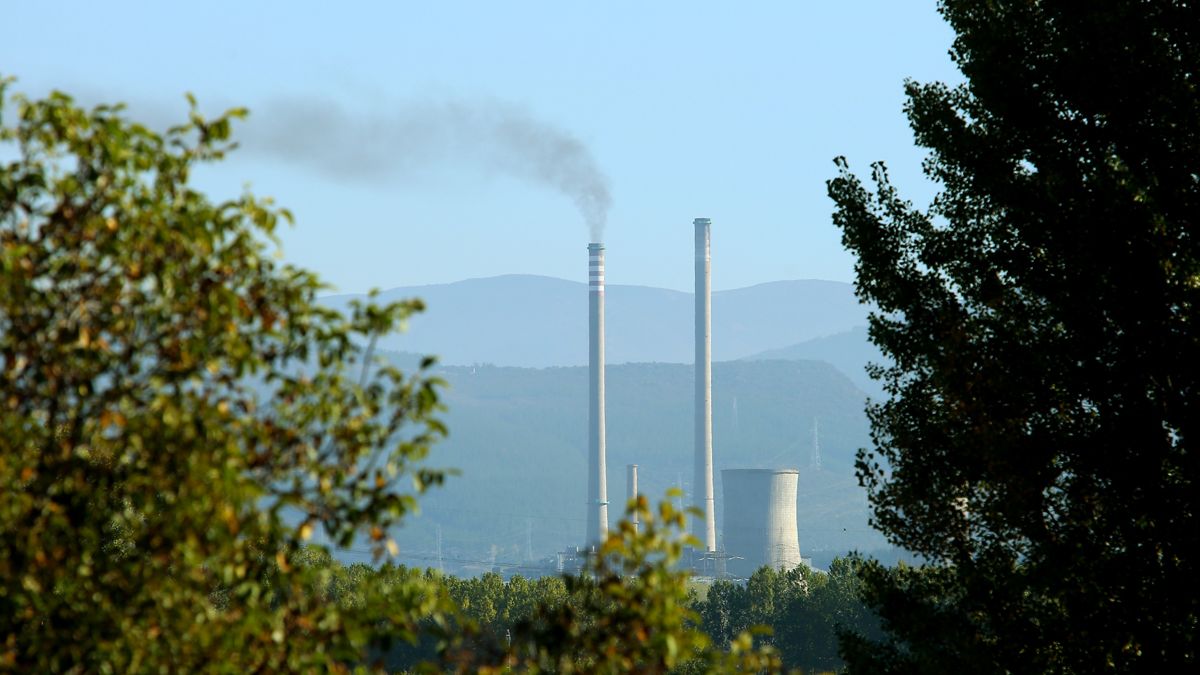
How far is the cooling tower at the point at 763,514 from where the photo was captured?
448 feet

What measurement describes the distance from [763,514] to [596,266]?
28563 mm

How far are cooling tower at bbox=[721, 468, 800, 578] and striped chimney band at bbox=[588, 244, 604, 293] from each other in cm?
2150

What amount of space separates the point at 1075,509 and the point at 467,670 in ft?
33.3

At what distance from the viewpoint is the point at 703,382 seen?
14825 centimetres

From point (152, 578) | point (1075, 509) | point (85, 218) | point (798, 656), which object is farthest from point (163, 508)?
point (798, 656)

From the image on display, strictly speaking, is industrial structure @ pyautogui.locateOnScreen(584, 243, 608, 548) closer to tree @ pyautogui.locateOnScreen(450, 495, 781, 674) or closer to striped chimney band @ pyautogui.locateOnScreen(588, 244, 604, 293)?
striped chimney band @ pyautogui.locateOnScreen(588, 244, 604, 293)

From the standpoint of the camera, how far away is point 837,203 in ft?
58.8

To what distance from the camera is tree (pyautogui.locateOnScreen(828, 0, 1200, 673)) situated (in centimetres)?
1484

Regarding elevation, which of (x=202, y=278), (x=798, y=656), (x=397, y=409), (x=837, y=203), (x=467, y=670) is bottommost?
(x=798, y=656)

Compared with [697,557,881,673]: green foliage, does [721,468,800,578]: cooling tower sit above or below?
above

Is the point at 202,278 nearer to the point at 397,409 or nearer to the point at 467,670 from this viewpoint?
the point at 397,409

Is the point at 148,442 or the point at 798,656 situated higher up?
the point at 148,442

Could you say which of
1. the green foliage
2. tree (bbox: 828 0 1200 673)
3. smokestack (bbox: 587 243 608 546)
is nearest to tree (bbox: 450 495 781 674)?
tree (bbox: 828 0 1200 673)

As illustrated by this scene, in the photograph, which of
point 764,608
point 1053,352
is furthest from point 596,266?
point 1053,352
